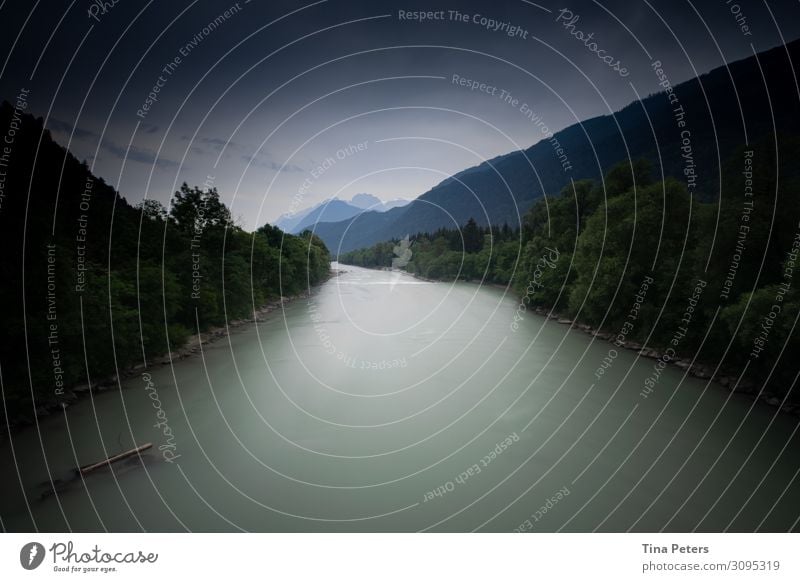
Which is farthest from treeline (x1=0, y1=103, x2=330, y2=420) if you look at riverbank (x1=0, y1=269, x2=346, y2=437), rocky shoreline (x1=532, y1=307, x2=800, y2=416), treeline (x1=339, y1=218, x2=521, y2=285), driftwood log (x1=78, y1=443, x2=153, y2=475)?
treeline (x1=339, y1=218, x2=521, y2=285)

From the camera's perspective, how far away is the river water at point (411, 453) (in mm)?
7078

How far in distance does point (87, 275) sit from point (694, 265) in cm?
2222

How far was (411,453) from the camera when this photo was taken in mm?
9242

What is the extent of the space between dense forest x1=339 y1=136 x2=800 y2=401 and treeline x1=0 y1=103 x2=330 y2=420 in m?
16.9

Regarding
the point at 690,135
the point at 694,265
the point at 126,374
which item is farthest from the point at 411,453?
the point at 690,135

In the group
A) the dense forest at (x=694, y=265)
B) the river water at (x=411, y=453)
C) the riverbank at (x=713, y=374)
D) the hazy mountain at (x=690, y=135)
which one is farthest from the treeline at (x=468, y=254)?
the river water at (x=411, y=453)

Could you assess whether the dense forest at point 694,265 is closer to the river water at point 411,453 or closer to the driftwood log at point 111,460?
the river water at point 411,453

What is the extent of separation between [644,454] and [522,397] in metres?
4.20

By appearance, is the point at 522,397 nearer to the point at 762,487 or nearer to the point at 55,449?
the point at 762,487

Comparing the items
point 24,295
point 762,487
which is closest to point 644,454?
point 762,487

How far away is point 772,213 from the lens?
11125mm

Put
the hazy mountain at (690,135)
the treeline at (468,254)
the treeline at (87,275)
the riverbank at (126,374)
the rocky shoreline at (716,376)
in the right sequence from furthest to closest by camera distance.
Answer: the hazy mountain at (690,135)
the treeline at (468,254)
the rocky shoreline at (716,376)
the riverbank at (126,374)
the treeline at (87,275)

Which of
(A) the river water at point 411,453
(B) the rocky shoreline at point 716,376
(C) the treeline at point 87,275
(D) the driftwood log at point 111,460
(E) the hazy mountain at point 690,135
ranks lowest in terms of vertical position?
(A) the river water at point 411,453

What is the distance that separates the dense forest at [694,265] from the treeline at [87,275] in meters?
16.9
